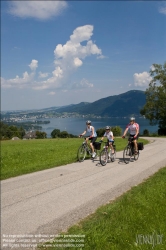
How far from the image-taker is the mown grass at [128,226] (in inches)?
139

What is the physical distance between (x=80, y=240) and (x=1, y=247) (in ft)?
5.14

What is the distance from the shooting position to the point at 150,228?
3.82 m

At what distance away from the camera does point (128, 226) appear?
14.0ft

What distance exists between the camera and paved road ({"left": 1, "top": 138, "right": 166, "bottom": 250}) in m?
5.61

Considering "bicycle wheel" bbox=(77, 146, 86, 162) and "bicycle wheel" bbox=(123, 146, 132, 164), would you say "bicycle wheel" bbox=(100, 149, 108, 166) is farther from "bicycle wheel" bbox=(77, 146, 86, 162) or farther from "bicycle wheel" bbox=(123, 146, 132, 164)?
"bicycle wheel" bbox=(77, 146, 86, 162)

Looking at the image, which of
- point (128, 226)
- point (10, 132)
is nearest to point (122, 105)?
point (128, 226)

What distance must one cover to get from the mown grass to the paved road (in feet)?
2.08

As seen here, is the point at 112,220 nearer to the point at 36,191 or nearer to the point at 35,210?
the point at 35,210

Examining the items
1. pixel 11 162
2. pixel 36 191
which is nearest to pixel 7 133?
pixel 11 162

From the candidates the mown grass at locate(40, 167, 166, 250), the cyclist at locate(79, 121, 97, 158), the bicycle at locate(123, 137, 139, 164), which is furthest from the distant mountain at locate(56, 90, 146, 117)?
the mown grass at locate(40, 167, 166, 250)

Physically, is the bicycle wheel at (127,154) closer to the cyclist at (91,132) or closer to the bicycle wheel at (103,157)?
the bicycle wheel at (103,157)

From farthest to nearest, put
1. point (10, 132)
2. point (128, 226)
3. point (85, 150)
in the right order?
1. point (10, 132)
2. point (85, 150)
3. point (128, 226)

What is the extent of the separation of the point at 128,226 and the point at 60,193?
3.84 m

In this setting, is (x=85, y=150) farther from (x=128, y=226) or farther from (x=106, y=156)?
(x=128, y=226)
